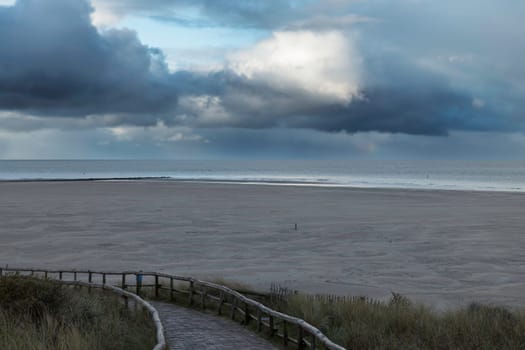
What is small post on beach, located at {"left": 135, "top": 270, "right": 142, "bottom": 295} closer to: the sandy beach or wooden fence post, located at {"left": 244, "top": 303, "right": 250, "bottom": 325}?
the sandy beach

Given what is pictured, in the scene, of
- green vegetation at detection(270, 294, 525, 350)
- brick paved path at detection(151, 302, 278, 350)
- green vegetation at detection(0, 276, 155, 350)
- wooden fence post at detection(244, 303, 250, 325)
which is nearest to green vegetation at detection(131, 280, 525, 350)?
green vegetation at detection(270, 294, 525, 350)

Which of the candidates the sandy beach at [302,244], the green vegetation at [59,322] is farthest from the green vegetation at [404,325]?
the sandy beach at [302,244]

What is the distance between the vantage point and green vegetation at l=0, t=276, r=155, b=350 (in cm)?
970

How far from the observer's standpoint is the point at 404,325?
43.5ft

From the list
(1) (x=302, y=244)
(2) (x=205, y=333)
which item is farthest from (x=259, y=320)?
(1) (x=302, y=244)

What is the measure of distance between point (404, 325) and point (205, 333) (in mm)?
4329

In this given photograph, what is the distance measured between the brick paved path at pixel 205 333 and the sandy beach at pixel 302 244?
6.79 m

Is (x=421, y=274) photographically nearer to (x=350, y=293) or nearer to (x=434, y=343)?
(x=350, y=293)

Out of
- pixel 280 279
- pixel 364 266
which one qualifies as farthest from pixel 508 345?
pixel 364 266

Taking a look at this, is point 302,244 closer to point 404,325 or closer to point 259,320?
point 404,325

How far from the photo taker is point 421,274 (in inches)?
937

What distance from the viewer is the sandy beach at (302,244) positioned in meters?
22.5

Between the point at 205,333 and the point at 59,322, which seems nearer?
the point at 59,322

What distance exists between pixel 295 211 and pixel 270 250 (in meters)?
19.5
